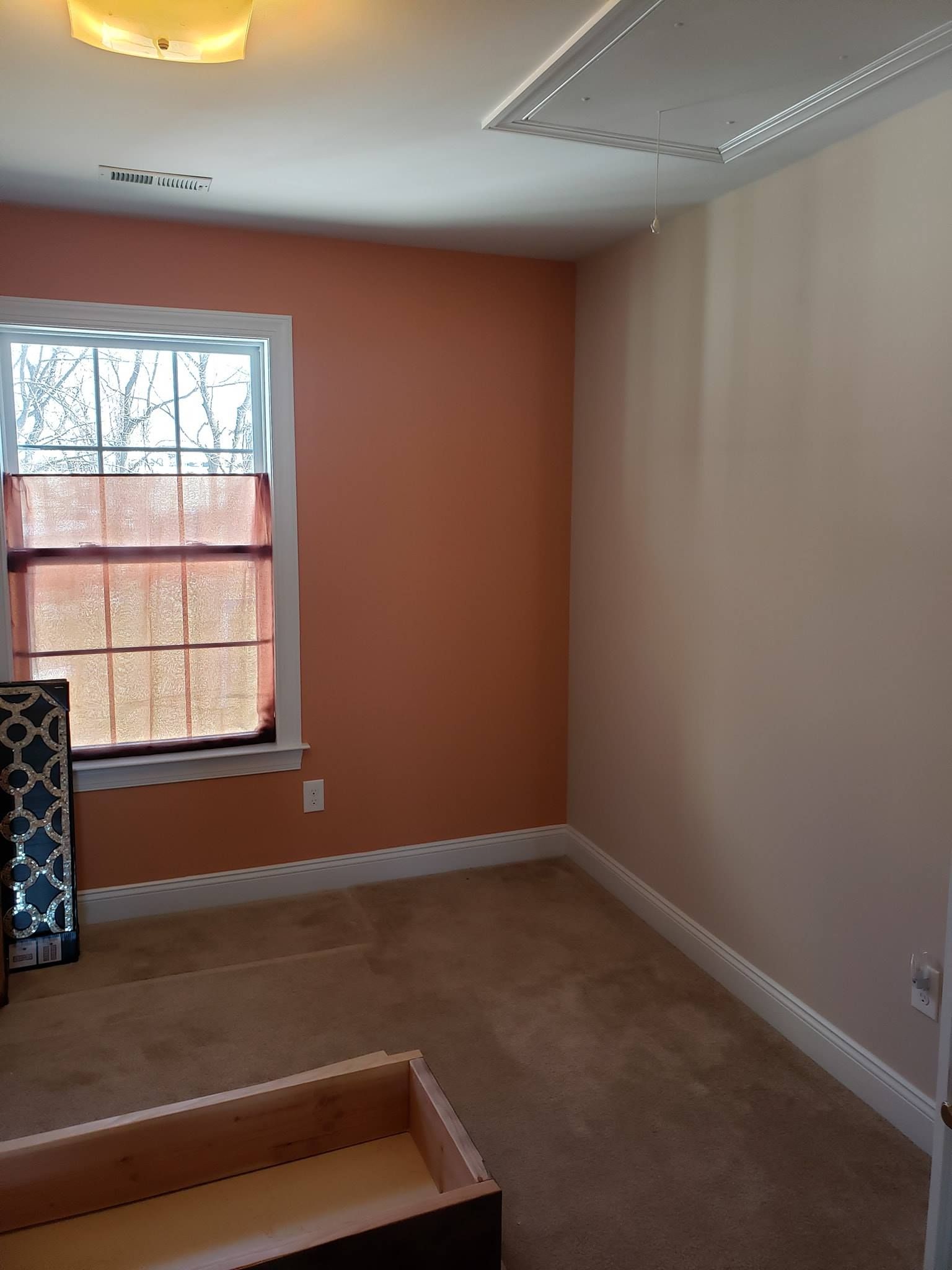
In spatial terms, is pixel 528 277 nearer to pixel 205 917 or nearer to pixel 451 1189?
pixel 205 917

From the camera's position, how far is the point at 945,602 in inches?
85.4

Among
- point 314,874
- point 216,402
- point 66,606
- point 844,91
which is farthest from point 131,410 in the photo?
point 844,91

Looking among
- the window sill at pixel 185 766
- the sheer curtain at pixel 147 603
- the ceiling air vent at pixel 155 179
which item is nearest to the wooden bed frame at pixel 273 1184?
the window sill at pixel 185 766

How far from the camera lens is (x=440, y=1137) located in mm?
1690

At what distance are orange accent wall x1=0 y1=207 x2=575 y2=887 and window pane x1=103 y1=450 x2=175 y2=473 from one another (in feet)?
1.51

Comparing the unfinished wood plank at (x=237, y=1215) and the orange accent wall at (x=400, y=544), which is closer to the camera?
the unfinished wood plank at (x=237, y=1215)

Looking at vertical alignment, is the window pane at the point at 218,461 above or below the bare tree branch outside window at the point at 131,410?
below

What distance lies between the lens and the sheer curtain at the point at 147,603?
10.6ft

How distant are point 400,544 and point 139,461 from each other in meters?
0.98

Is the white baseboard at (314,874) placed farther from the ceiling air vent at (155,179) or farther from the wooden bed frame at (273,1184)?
the ceiling air vent at (155,179)

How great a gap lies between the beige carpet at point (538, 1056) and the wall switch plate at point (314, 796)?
0.34 meters

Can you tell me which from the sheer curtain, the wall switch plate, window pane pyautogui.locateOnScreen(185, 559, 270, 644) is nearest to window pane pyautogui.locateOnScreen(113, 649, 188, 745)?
the sheer curtain

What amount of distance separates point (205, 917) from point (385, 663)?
1.14 meters

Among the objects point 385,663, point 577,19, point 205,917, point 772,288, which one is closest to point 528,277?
point 772,288
